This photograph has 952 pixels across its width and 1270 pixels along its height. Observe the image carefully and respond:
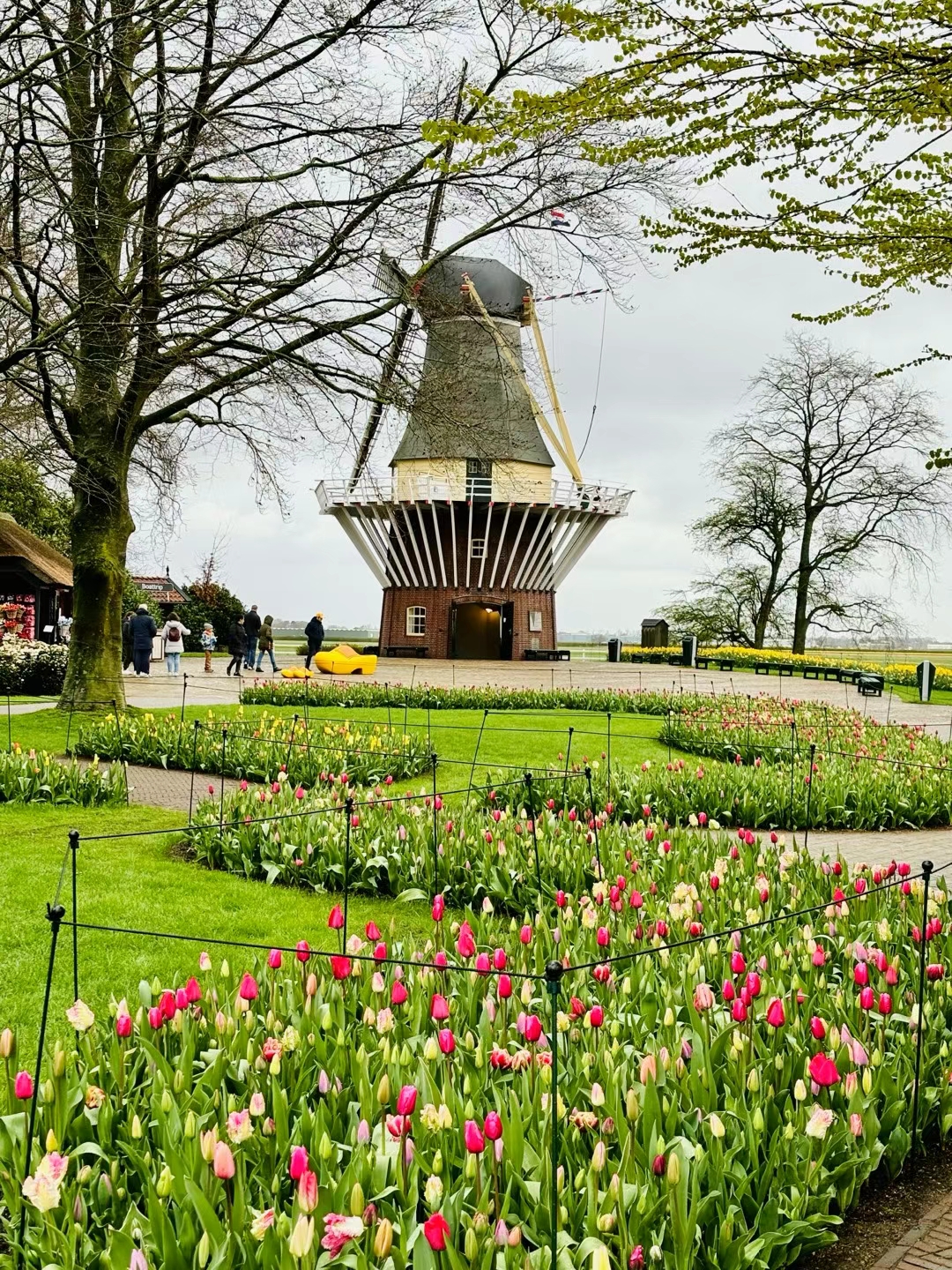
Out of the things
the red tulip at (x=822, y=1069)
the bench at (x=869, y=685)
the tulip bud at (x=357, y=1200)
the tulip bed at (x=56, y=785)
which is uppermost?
the bench at (x=869, y=685)

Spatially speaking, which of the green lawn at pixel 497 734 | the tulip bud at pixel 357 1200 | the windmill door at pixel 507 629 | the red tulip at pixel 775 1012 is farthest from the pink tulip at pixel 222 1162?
the windmill door at pixel 507 629

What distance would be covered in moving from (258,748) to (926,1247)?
9493 mm

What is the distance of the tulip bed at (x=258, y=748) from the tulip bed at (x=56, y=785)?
101cm

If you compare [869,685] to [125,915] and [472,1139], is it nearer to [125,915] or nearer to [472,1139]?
[125,915]

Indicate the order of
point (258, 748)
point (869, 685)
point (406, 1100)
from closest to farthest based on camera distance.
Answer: point (406, 1100) → point (258, 748) → point (869, 685)

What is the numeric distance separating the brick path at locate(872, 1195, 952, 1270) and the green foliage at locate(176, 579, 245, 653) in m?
40.6

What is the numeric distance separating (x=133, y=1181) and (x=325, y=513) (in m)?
35.4

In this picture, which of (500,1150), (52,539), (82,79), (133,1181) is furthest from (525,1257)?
(52,539)

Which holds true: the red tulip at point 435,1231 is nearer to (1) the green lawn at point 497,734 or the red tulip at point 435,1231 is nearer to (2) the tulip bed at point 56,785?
(2) the tulip bed at point 56,785

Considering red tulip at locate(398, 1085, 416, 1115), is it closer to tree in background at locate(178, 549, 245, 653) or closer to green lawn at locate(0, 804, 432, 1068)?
green lawn at locate(0, 804, 432, 1068)

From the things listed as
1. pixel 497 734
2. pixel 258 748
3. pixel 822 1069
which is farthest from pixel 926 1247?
pixel 497 734

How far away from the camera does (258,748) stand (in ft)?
39.3

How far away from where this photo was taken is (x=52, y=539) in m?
41.4

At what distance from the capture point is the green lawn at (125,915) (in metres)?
5.29
